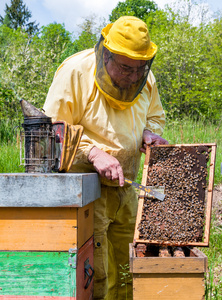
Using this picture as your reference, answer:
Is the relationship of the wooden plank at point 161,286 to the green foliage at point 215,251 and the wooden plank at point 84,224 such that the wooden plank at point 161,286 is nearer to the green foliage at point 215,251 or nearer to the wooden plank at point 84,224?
the wooden plank at point 84,224

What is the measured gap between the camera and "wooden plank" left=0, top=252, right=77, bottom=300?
1676 millimetres

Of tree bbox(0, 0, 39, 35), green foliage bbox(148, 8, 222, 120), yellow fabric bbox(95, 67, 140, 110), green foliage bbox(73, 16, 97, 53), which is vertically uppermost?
tree bbox(0, 0, 39, 35)

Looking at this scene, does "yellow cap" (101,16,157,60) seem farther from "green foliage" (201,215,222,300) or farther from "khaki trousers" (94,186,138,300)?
"green foliage" (201,215,222,300)

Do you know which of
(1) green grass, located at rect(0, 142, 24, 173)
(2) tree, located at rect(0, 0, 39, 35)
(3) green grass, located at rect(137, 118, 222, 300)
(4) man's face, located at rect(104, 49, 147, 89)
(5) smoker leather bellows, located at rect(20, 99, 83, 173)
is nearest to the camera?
(5) smoker leather bellows, located at rect(20, 99, 83, 173)

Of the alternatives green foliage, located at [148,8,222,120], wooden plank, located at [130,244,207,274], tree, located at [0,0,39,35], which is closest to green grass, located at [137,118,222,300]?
wooden plank, located at [130,244,207,274]

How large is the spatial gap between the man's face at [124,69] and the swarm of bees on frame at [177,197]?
559 mm

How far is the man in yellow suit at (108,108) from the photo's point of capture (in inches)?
90.0

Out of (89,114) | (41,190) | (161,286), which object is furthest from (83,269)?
(89,114)

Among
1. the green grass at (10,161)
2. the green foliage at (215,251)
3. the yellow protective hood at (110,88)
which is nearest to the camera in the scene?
the yellow protective hood at (110,88)

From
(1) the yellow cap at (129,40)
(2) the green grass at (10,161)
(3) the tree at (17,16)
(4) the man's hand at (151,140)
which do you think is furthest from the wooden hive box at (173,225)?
(3) the tree at (17,16)

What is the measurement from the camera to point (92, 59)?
2.59 meters

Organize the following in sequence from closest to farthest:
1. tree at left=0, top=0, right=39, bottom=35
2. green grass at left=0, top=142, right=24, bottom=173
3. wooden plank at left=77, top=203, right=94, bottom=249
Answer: wooden plank at left=77, top=203, right=94, bottom=249, green grass at left=0, top=142, right=24, bottom=173, tree at left=0, top=0, right=39, bottom=35

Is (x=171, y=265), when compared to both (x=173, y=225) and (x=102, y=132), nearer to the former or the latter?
(x=173, y=225)

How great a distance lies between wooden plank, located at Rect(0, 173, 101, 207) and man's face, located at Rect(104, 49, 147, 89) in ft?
3.33
